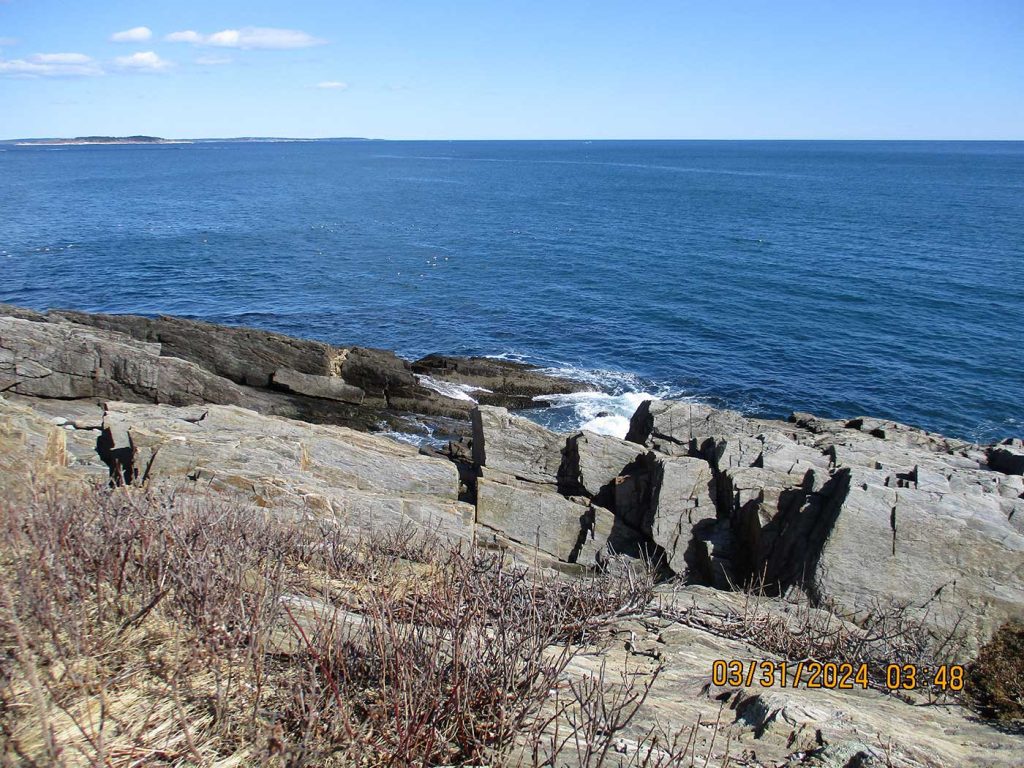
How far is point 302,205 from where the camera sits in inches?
4284

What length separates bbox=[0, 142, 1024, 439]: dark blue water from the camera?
39.2 m

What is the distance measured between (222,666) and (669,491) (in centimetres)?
1362

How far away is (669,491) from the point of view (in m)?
17.4

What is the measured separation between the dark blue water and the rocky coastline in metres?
12.7

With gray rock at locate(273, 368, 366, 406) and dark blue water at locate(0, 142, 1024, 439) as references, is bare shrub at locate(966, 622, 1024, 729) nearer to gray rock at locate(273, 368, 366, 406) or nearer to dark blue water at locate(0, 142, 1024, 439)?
dark blue water at locate(0, 142, 1024, 439)

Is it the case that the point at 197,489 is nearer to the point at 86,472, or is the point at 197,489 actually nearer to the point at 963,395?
the point at 86,472

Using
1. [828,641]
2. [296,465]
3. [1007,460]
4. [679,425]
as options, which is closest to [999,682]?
[828,641]

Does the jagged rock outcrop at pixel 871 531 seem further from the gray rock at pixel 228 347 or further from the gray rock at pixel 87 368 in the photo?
the gray rock at pixel 228 347

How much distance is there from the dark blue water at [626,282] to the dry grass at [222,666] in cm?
3125

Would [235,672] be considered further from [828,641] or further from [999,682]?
[999,682]

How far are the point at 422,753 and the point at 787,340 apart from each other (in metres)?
44.2

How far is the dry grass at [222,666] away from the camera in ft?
14.9

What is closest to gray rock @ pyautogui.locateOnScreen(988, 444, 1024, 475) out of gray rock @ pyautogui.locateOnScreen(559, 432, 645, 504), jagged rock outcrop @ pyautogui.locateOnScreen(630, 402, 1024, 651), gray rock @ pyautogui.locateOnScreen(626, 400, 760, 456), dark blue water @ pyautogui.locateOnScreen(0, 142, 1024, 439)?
jagged rock outcrop @ pyautogui.locateOnScreen(630, 402, 1024, 651)

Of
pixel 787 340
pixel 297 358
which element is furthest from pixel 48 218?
pixel 787 340
